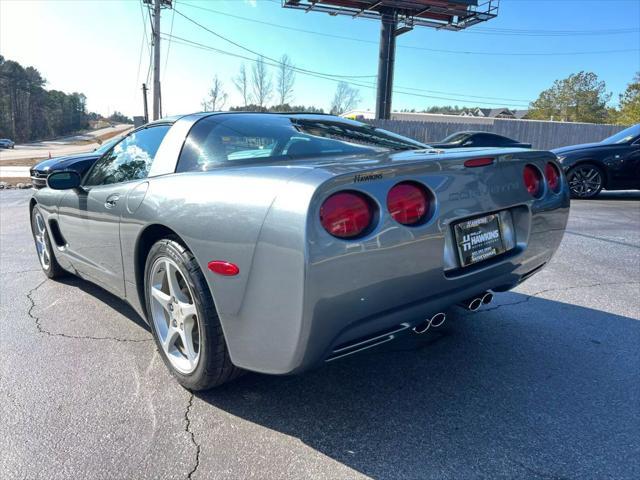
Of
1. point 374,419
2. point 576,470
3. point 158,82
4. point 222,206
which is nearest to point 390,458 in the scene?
point 374,419

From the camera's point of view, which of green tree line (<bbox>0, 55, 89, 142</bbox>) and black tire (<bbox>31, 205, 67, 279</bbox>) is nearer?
black tire (<bbox>31, 205, 67, 279</bbox>)

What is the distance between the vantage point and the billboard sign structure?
2220cm

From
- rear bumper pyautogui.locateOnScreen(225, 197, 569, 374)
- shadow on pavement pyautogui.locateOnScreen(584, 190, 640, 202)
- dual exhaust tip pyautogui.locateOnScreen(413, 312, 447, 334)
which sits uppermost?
rear bumper pyautogui.locateOnScreen(225, 197, 569, 374)

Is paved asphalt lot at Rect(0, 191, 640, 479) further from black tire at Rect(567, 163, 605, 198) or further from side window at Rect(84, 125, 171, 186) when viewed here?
black tire at Rect(567, 163, 605, 198)

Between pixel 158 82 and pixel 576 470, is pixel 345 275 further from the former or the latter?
pixel 158 82

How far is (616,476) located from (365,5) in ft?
81.4

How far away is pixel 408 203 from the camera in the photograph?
1958 mm

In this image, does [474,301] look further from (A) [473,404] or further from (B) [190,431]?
(B) [190,431]

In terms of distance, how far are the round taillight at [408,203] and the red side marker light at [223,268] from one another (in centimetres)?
67

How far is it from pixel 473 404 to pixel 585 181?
872cm

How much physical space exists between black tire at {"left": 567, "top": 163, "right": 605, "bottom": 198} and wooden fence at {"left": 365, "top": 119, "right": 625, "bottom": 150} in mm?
13181

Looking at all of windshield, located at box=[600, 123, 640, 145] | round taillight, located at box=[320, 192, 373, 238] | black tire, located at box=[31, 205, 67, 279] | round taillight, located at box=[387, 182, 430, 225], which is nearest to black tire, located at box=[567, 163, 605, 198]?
windshield, located at box=[600, 123, 640, 145]

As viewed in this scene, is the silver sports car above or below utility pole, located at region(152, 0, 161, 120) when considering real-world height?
below

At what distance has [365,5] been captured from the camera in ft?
75.9
